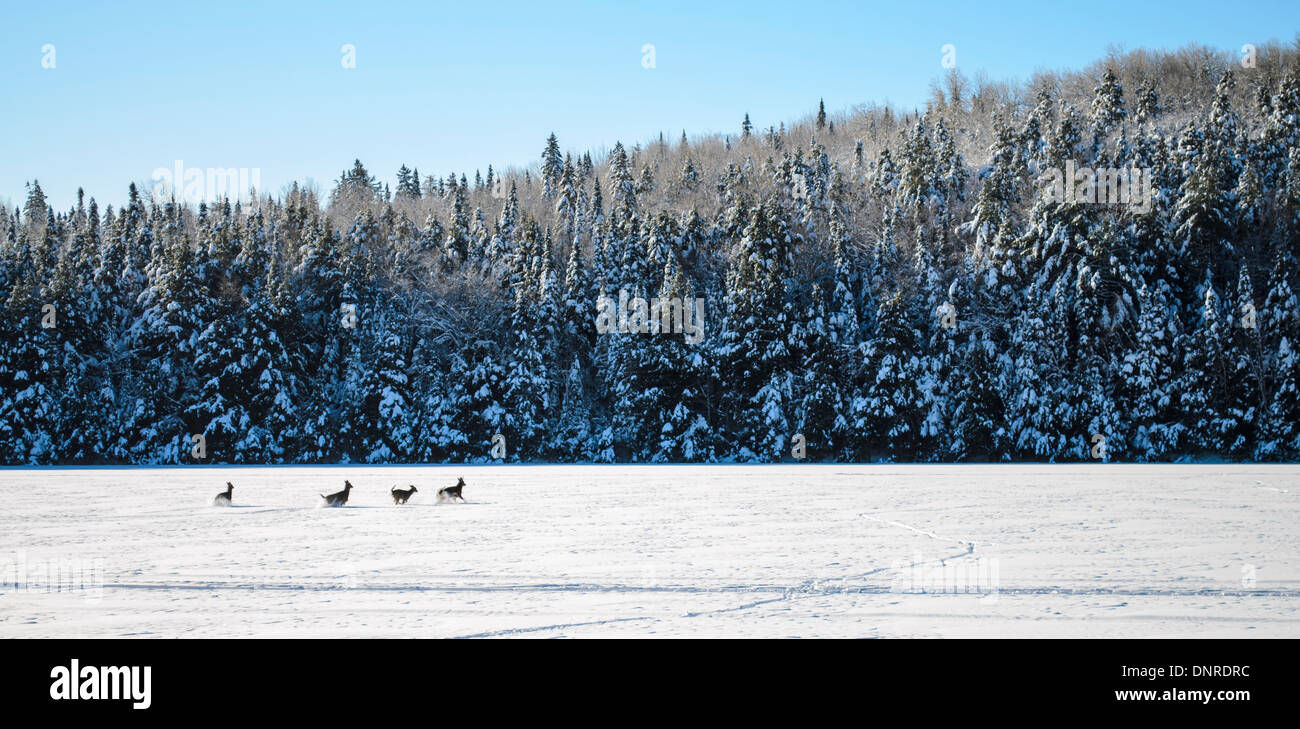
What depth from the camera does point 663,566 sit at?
9938 mm

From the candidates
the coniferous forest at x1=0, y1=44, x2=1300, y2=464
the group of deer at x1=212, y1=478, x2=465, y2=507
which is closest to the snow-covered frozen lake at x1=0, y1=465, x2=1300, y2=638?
the group of deer at x1=212, y1=478, x2=465, y2=507

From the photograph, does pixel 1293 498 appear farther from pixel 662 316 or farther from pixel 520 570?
pixel 662 316

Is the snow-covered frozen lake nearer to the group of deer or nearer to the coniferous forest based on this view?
the group of deer

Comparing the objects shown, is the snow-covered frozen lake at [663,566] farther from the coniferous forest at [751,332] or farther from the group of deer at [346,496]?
the coniferous forest at [751,332]

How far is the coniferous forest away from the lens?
4112cm

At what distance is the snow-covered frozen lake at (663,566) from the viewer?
715 centimetres

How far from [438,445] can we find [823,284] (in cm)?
2259

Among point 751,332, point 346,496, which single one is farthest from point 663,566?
point 751,332

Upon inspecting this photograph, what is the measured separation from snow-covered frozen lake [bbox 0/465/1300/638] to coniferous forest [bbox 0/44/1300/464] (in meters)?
23.5

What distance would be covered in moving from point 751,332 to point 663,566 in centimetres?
3529

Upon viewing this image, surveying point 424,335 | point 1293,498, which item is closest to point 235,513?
point 1293,498

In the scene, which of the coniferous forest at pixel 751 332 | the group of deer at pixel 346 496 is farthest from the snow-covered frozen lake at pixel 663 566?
the coniferous forest at pixel 751 332

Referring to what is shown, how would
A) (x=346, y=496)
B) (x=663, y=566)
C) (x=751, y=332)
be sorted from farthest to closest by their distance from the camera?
(x=751, y=332)
(x=346, y=496)
(x=663, y=566)

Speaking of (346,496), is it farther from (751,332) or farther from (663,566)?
(751,332)
